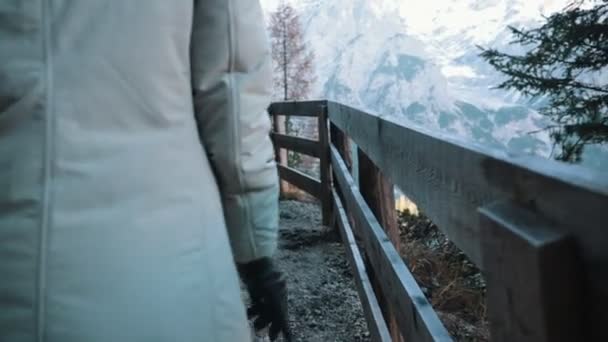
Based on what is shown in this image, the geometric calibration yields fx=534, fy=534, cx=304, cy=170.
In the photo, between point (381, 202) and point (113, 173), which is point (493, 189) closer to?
point (113, 173)

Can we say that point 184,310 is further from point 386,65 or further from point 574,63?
point 386,65

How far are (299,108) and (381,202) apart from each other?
317cm

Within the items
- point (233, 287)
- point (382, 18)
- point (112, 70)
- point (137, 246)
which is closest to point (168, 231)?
point (137, 246)

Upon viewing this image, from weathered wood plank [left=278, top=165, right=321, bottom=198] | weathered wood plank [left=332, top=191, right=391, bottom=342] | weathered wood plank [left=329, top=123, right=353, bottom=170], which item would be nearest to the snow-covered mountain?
weathered wood plank [left=278, top=165, right=321, bottom=198]

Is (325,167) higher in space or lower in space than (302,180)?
higher

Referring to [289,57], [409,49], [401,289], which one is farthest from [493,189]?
[409,49]

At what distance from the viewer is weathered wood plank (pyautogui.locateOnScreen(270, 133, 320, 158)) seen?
555cm

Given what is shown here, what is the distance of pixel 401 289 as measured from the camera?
168 centimetres

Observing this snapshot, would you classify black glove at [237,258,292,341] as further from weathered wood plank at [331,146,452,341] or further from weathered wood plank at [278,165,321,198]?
weathered wood plank at [278,165,321,198]

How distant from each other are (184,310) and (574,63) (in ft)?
23.7

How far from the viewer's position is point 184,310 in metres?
0.98

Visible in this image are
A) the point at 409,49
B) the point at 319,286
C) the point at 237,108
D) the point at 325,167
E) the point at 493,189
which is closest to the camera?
the point at 493,189

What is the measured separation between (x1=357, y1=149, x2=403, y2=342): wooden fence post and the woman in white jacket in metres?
1.67

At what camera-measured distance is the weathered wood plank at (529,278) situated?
560 millimetres
